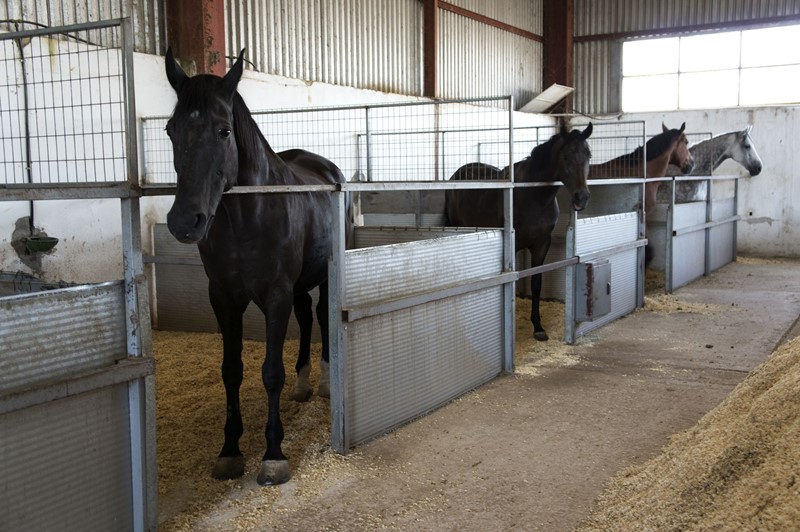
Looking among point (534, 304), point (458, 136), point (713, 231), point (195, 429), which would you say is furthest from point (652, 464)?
point (458, 136)

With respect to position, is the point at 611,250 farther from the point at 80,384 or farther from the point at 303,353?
the point at 80,384

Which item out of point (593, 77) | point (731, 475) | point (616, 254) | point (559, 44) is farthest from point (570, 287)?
point (559, 44)

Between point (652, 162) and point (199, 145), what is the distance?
7400 millimetres

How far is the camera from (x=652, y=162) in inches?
348

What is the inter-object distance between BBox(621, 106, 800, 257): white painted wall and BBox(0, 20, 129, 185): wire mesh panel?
10.8 metres

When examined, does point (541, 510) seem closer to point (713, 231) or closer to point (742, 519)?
point (742, 519)

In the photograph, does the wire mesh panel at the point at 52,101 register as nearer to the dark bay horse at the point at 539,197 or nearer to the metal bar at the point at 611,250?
the dark bay horse at the point at 539,197

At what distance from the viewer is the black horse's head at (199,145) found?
2480mm

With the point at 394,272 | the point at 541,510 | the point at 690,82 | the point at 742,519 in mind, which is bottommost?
the point at 541,510

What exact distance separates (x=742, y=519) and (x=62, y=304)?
2.05 metres

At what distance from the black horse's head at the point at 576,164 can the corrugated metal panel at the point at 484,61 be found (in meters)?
6.22

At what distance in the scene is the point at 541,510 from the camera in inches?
110

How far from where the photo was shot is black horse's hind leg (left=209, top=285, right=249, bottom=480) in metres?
3.19

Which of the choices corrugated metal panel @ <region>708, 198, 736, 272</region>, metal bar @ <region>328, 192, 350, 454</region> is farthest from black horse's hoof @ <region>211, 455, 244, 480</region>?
corrugated metal panel @ <region>708, 198, 736, 272</region>
